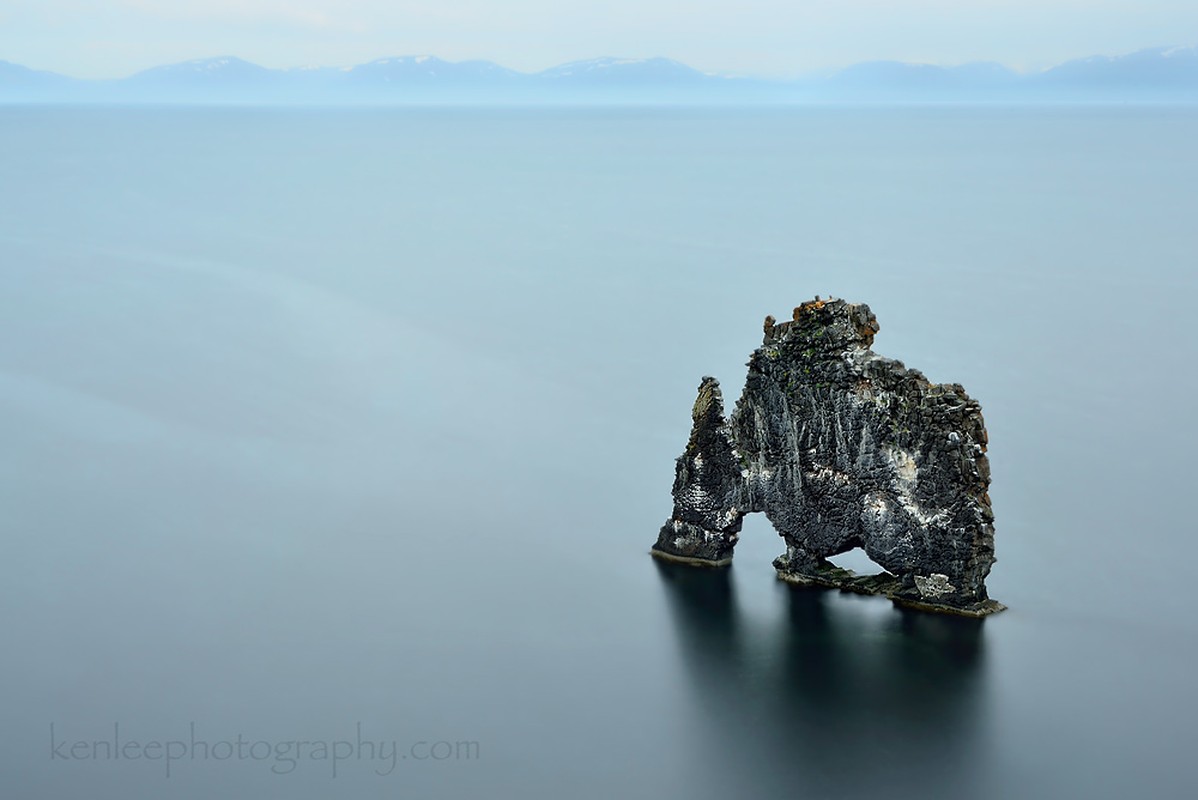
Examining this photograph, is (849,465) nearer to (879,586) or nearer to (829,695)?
(879,586)

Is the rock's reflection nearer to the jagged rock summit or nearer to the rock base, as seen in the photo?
the rock base

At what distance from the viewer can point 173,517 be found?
61.2 meters

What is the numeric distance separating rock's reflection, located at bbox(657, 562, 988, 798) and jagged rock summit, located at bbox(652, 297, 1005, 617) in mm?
1317

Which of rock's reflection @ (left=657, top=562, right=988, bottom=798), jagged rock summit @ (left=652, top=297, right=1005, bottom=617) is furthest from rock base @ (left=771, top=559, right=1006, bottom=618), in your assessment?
rock's reflection @ (left=657, top=562, right=988, bottom=798)

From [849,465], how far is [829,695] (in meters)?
7.32

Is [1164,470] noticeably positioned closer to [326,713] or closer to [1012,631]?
[1012,631]

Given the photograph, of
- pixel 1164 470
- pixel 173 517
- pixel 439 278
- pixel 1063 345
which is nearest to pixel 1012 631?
pixel 1164 470

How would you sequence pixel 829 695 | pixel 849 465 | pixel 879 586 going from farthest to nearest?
pixel 879 586
pixel 849 465
pixel 829 695

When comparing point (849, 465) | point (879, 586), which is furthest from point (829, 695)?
point (849, 465)

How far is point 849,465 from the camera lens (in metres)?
48.4

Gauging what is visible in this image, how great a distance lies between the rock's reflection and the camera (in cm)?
4053

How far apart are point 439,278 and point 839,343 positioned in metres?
76.9

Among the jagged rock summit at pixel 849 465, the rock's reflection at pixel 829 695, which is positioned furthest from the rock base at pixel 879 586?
the rock's reflection at pixel 829 695

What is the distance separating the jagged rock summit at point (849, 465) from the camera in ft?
153
